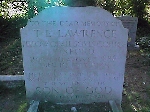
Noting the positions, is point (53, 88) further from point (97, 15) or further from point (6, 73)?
point (6, 73)

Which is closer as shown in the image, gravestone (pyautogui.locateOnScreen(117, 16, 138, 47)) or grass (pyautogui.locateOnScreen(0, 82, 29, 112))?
grass (pyautogui.locateOnScreen(0, 82, 29, 112))

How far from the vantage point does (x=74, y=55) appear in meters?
3.46

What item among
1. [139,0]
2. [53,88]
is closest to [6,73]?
[53,88]

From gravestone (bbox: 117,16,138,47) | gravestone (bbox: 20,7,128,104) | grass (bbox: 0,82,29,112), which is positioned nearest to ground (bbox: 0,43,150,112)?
grass (bbox: 0,82,29,112)

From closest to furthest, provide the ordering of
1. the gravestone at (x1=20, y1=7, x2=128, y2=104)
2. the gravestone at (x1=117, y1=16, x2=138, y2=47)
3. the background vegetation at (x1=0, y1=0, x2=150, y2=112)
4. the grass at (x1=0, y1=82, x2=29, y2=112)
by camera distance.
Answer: the gravestone at (x1=20, y1=7, x2=128, y2=104)
the grass at (x1=0, y1=82, x2=29, y2=112)
the background vegetation at (x1=0, y1=0, x2=150, y2=112)
the gravestone at (x1=117, y1=16, x2=138, y2=47)

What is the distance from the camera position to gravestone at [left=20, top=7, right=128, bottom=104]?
3297 mm

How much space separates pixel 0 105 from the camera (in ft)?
12.1

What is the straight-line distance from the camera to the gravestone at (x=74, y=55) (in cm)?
330

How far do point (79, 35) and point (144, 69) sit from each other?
2.51 meters

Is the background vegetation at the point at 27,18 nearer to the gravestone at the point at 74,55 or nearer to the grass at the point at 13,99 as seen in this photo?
the grass at the point at 13,99

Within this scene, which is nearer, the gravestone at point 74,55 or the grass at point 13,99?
the gravestone at point 74,55

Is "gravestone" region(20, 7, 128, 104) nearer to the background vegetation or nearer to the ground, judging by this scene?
the ground

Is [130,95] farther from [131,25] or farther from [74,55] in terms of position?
[131,25]

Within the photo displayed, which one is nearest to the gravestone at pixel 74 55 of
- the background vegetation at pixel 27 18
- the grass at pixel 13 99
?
the grass at pixel 13 99
